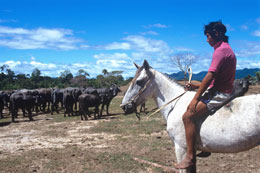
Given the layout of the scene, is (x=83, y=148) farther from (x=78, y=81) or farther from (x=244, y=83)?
(x=78, y=81)

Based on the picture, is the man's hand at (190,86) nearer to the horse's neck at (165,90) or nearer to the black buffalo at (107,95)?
the horse's neck at (165,90)

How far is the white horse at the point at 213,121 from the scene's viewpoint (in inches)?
108

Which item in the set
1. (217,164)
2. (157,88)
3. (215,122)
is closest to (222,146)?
(215,122)

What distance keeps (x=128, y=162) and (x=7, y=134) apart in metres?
7.01

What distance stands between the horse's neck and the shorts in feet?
1.91

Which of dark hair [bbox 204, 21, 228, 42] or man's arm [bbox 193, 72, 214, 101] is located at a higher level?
dark hair [bbox 204, 21, 228, 42]

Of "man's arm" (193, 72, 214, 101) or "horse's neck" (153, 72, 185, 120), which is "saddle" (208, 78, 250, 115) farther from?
"horse's neck" (153, 72, 185, 120)

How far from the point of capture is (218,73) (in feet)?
9.80

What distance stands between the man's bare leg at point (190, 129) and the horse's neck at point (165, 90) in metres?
0.64

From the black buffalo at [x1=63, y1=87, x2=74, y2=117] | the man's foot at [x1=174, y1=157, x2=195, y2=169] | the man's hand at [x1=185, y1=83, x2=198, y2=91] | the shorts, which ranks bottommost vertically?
the man's foot at [x1=174, y1=157, x2=195, y2=169]

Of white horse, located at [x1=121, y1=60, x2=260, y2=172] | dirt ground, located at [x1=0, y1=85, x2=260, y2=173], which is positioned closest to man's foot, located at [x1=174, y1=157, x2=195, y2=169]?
white horse, located at [x1=121, y1=60, x2=260, y2=172]

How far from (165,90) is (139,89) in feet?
1.46

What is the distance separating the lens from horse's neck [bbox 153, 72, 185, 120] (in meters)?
3.64

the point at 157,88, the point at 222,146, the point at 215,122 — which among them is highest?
the point at 157,88
